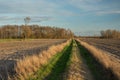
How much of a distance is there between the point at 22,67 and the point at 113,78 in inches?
194

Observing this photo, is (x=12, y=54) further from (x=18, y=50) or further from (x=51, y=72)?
(x=51, y=72)

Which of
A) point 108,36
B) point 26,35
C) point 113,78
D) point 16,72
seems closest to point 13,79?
point 16,72

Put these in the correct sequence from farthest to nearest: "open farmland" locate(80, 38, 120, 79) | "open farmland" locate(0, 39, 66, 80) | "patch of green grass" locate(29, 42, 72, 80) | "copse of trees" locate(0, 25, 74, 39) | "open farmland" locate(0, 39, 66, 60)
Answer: "copse of trees" locate(0, 25, 74, 39), "open farmland" locate(0, 39, 66, 60), "open farmland" locate(0, 39, 66, 80), "open farmland" locate(80, 38, 120, 79), "patch of green grass" locate(29, 42, 72, 80)

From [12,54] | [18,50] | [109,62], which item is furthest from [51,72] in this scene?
[18,50]

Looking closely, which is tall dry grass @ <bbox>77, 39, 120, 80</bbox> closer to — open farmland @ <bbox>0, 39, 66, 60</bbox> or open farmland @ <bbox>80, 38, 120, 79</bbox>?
open farmland @ <bbox>80, 38, 120, 79</bbox>

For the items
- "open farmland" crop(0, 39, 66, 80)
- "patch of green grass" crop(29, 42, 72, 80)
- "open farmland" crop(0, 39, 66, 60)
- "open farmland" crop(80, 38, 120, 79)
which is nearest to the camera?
"patch of green grass" crop(29, 42, 72, 80)

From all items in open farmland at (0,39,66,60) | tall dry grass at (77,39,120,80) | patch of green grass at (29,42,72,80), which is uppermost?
tall dry grass at (77,39,120,80)

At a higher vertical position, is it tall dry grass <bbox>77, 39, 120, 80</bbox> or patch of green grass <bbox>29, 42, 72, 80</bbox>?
tall dry grass <bbox>77, 39, 120, 80</bbox>

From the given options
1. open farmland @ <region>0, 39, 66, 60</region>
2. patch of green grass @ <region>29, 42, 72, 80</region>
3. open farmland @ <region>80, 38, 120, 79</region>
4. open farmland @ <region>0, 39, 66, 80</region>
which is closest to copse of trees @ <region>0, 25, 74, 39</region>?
open farmland @ <region>0, 39, 66, 60</region>

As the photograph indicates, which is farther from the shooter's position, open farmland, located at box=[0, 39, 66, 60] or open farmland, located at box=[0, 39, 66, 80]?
open farmland, located at box=[0, 39, 66, 60]

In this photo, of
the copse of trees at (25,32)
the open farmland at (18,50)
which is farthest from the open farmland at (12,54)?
the copse of trees at (25,32)

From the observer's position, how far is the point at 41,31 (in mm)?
187125

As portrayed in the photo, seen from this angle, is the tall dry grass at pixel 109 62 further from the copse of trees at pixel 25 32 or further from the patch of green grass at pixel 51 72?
the copse of trees at pixel 25 32

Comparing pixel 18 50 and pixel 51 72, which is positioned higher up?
pixel 51 72
